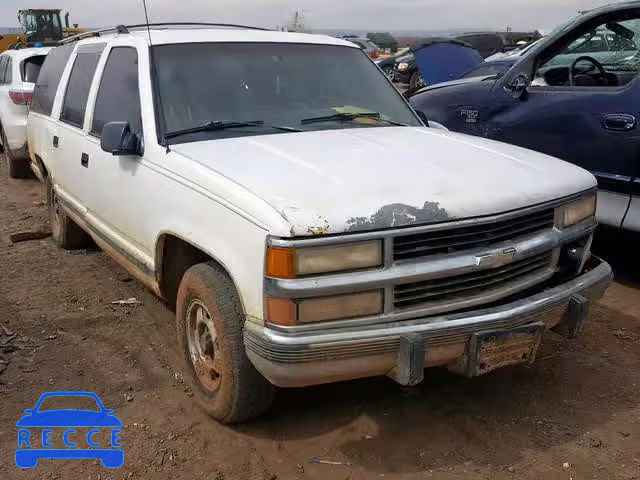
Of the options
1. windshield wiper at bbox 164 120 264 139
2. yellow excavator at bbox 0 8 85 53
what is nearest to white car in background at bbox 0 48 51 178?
windshield wiper at bbox 164 120 264 139

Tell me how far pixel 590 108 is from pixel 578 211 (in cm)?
174

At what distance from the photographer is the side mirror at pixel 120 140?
3502 mm

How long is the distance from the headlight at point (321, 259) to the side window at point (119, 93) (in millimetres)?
1607

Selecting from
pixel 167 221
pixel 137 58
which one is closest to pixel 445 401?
pixel 167 221

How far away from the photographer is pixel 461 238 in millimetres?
2697

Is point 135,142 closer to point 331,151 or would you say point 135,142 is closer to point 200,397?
point 331,151

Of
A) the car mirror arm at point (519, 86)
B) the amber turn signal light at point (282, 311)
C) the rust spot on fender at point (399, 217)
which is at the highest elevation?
the car mirror arm at point (519, 86)

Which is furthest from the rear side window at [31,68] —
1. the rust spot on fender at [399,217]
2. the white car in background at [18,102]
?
the rust spot on fender at [399,217]

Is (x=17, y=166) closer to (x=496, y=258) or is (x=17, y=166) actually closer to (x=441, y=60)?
(x=441, y=60)

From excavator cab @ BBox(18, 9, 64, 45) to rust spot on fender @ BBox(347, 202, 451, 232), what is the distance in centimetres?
2437

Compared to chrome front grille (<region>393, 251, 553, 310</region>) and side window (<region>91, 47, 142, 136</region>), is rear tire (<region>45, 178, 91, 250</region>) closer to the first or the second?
side window (<region>91, 47, 142, 136</region>)

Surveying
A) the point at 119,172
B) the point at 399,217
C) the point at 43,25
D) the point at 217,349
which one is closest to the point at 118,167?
the point at 119,172

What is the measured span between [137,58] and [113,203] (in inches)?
34.4

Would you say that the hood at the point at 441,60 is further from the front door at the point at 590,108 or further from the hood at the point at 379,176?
the hood at the point at 379,176
